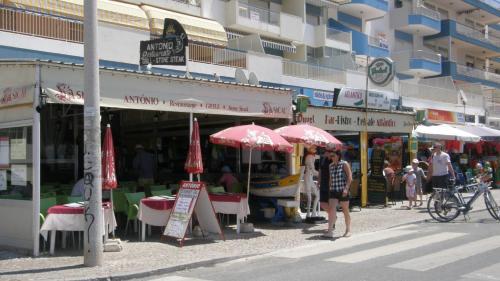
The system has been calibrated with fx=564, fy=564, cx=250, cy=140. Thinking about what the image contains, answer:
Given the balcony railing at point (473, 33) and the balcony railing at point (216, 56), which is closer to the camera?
the balcony railing at point (216, 56)

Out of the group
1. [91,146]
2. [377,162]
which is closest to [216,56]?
[377,162]

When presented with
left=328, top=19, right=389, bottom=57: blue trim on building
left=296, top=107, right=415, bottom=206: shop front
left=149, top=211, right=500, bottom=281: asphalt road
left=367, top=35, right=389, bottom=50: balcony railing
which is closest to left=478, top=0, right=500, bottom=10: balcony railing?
left=367, top=35, right=389, bottom=50: balcony railing

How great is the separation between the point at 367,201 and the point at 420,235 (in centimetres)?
580

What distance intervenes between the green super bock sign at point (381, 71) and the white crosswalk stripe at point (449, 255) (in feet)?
25.7

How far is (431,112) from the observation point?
33.3 metres

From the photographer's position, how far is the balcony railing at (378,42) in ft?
132

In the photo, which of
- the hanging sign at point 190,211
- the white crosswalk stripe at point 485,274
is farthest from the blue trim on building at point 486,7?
the white crosswalk stripe at point 485,274

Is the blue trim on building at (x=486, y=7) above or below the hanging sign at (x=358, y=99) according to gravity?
above

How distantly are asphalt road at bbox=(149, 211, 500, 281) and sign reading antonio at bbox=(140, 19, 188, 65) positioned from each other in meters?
5.13

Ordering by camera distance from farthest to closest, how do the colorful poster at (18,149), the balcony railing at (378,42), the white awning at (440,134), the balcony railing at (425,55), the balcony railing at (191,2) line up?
the balcony railing at (425,55)
the balcony railing at (378,42)
the balcony railing at (191,2)
the white awning at (440,134)
the colorful poster at (18,149)

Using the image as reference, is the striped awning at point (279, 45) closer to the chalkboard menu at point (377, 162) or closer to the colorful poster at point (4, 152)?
the chalkboard menu at point (377, 162)

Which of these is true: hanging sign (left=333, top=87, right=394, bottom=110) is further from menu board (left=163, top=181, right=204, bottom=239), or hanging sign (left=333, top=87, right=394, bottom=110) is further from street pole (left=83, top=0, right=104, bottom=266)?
street pole (left=83, top=0, right=104, bottom=266)

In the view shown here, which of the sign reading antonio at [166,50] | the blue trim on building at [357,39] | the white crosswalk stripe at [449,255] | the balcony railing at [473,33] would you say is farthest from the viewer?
the balcony railing at [473,33]

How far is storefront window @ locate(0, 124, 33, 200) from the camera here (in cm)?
Result: 993
